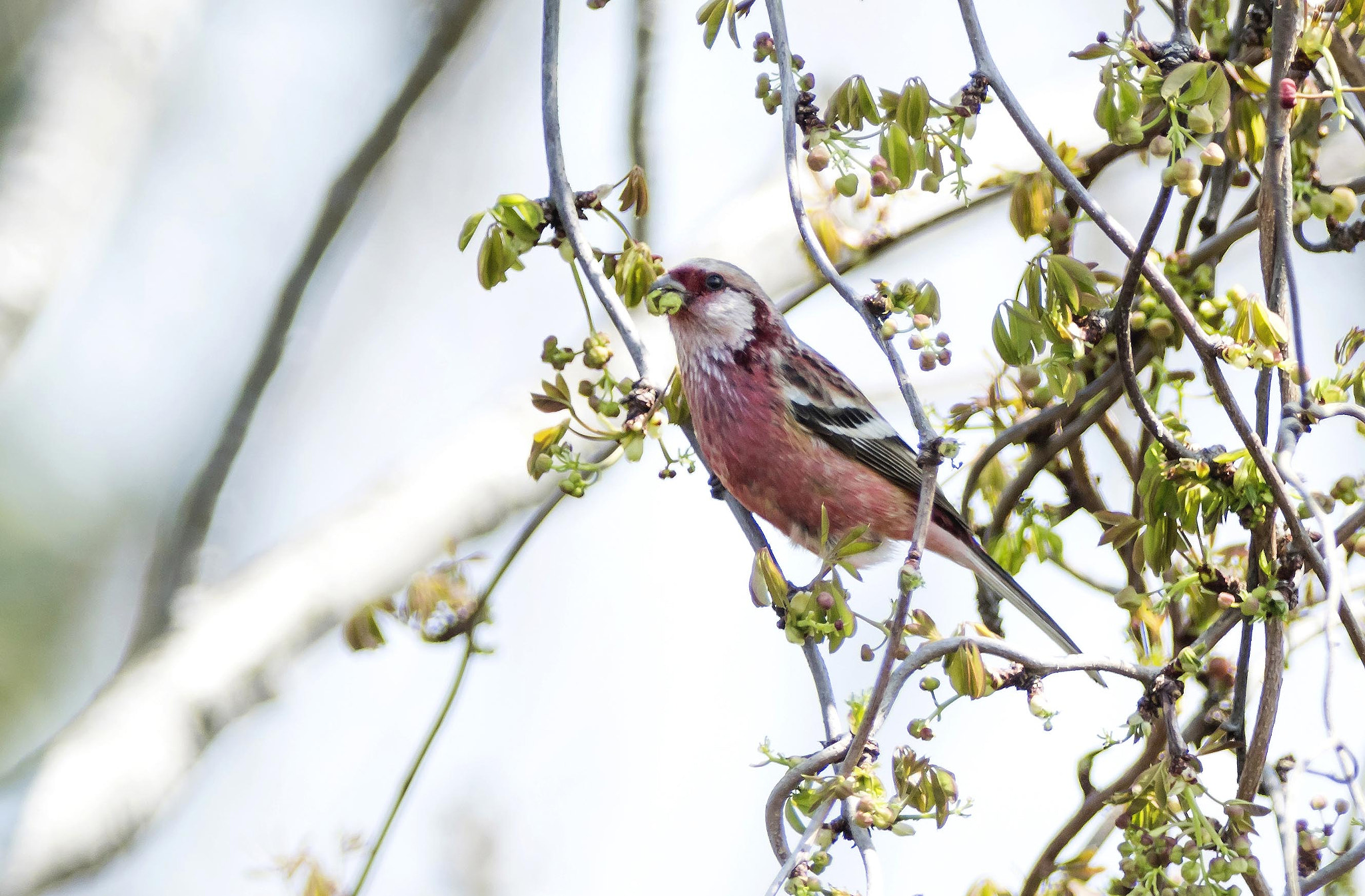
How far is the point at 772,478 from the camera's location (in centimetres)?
399

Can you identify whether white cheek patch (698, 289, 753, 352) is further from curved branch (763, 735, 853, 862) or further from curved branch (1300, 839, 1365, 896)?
curved branch (1300, 839, 1365, 896)

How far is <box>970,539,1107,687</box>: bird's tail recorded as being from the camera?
3.82 meters

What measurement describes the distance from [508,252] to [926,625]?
3.96 feet

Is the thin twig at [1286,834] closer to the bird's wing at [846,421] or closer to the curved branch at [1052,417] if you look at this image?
the curved branch at [1052,417]

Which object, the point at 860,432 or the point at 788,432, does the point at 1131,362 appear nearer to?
the point at 788,432

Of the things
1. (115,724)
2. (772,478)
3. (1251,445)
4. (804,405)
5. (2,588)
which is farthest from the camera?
(2,588)

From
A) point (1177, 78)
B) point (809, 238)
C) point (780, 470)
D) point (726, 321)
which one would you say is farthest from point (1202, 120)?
point (726, 321)

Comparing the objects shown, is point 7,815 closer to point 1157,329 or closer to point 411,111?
point 411,111

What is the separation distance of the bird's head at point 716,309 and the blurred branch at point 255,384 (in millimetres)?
2110

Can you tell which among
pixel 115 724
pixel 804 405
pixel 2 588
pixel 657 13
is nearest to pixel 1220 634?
pixel 804 405

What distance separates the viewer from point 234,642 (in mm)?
4895

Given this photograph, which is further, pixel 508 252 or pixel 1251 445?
pixel 508 252

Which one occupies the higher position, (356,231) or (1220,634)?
(356,231)

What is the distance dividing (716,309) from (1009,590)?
1500mm
